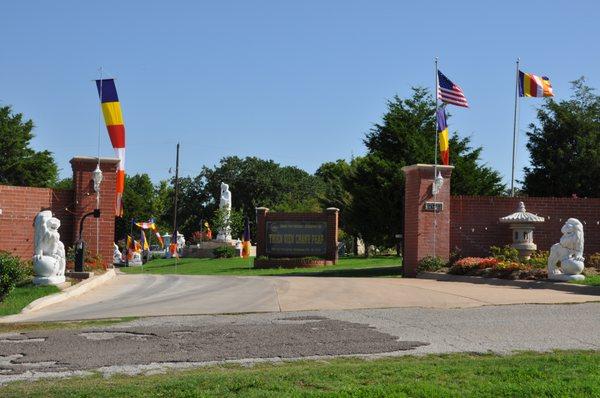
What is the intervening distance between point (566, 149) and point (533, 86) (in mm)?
10928

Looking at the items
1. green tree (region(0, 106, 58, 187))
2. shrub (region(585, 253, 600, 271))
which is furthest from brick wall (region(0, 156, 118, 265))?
green tree (region(0, 106, 58, 187))

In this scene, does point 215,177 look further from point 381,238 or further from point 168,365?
point 168,365

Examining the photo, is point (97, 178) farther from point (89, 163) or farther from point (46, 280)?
point (46, 280)

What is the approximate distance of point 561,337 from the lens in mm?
9547

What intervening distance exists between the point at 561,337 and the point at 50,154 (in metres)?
52.6

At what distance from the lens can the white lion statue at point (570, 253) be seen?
56.7ft

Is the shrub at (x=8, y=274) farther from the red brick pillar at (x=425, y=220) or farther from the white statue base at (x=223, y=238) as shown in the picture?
the white statue base at (x=223, y=238)

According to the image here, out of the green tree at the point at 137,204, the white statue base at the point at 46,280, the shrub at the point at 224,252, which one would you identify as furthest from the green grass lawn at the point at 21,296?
the green tree at the point at 137,204

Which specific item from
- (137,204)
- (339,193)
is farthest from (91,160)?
(137,204)

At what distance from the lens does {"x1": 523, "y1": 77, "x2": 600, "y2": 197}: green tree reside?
36.4 m

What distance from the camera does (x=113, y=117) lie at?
2209cm

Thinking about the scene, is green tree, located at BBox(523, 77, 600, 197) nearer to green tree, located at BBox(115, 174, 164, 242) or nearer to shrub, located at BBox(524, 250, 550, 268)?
shrub, located at BBox(524, 250, 550, 268)

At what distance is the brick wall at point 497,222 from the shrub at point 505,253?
0.71m

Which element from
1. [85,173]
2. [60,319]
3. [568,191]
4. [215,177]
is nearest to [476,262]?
[85,173]
